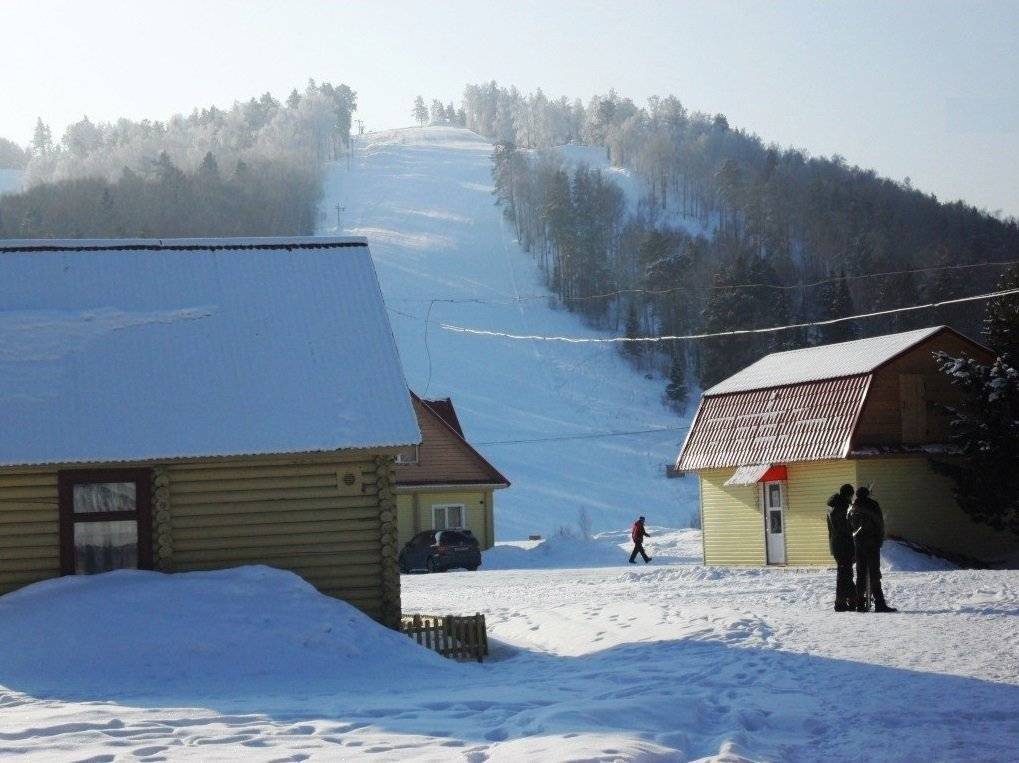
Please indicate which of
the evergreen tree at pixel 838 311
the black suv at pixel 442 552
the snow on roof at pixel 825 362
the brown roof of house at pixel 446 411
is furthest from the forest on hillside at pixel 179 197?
the snow on roof at pixel 825 362

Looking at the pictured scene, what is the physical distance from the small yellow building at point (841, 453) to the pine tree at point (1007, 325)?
1.99 feet

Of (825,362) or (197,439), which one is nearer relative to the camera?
(197,439)

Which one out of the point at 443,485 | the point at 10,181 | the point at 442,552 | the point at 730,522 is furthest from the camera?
the point at 10,181

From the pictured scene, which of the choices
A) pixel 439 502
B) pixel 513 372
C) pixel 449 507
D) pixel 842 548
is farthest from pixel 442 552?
pixel 513 372

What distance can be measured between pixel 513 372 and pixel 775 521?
57.8 meters

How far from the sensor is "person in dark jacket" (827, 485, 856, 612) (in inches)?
741

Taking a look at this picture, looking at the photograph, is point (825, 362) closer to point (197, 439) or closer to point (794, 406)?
point (794, 406)

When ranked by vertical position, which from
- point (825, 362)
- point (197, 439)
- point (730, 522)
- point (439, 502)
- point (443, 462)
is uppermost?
point (825, 362)

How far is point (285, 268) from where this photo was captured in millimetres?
21516

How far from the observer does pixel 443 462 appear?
45.6 metres

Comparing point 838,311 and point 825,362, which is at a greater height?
point 838,311

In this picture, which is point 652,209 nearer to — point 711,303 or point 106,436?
point 711,303

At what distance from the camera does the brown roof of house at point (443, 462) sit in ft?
148

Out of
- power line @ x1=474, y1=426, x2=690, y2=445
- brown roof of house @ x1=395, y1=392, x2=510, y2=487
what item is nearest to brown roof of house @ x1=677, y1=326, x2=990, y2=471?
brown roof of house @ x1=395, y1=392, x2=510, y2=487
